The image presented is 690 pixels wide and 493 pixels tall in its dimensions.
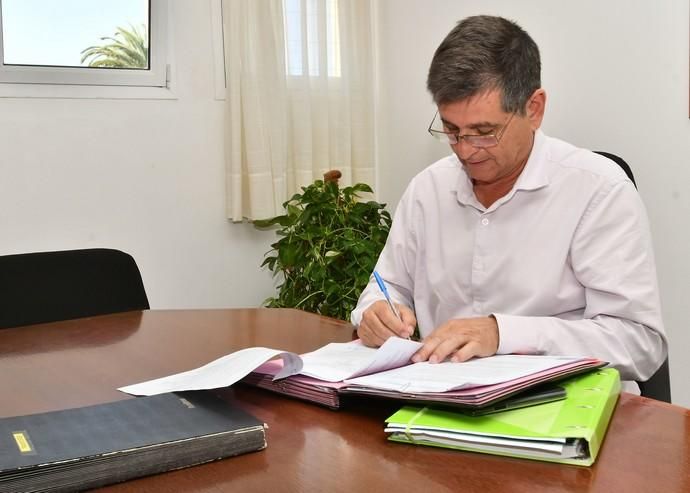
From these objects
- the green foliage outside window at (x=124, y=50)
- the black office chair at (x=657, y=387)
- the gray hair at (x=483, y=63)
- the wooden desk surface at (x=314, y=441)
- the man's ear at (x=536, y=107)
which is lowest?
the black office chair at (x=657, y=387)

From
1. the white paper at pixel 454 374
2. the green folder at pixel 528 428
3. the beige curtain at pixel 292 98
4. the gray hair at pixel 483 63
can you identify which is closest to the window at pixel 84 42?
the beige curtain at pixel 292 98

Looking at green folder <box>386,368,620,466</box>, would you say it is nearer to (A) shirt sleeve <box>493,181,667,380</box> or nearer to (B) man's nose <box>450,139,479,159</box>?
(A) shirt sleeve <box>493,181,667,380</box>

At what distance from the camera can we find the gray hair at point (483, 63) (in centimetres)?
163

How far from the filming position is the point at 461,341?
4.56 feet

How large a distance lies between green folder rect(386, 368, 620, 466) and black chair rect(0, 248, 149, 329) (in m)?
1.37

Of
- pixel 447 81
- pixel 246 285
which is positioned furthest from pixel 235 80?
pixel 447 81

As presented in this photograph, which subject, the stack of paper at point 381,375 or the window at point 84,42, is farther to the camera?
the window at point 84,42

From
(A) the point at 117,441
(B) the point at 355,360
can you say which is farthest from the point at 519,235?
(A) the point at 117,441

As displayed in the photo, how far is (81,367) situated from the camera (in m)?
1.60

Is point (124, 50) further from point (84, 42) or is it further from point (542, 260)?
point (542, 260)

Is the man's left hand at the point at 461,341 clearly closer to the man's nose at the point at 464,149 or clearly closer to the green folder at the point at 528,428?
the green folder at the point at 528,428

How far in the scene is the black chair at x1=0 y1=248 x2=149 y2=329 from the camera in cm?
221

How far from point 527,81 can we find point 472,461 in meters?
0.91

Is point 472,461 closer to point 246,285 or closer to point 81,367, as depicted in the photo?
point 81,367
